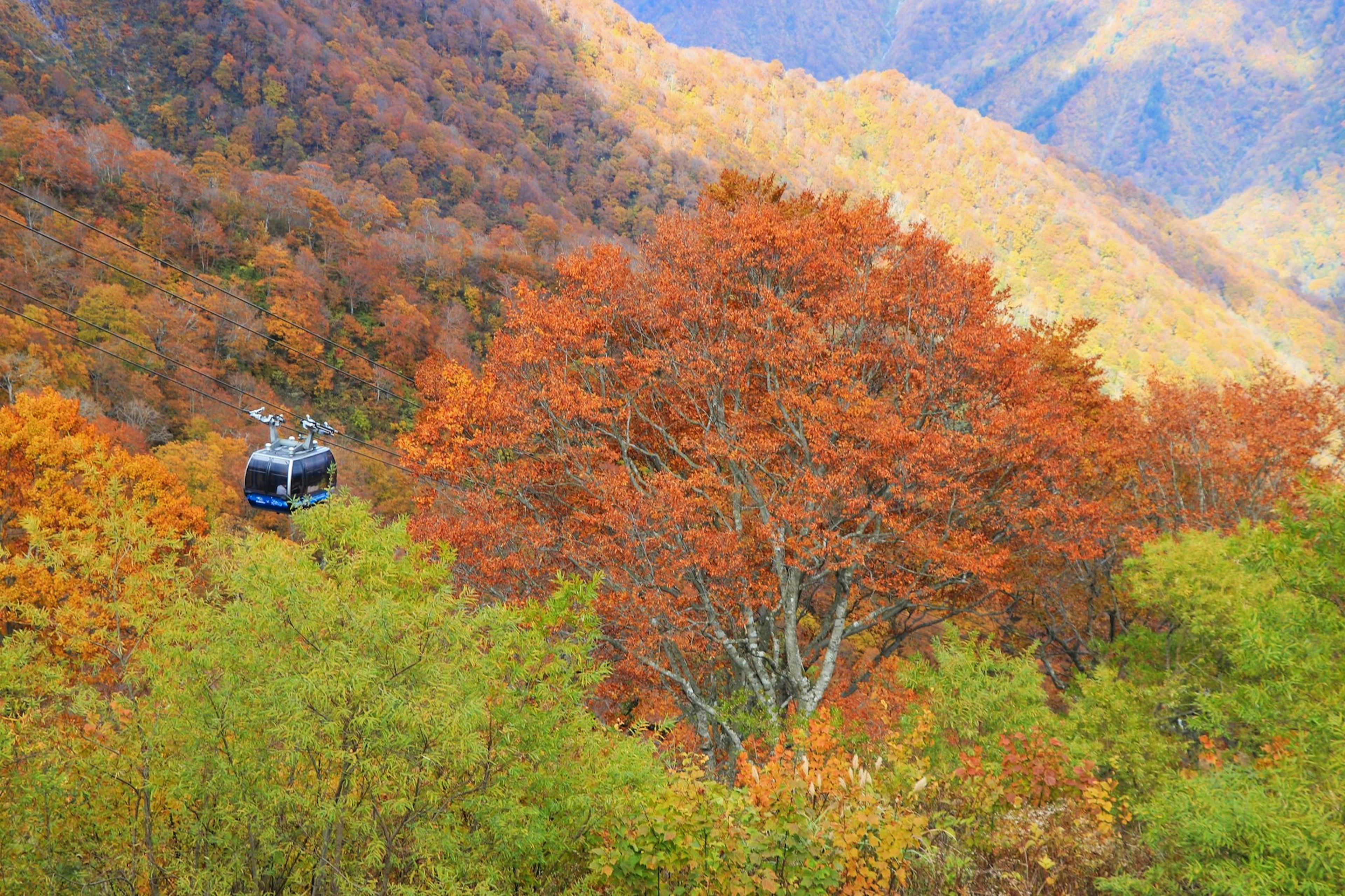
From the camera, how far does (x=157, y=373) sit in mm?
21391

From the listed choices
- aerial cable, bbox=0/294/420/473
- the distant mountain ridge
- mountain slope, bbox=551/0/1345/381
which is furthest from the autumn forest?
mountain slope, bbox=551/0/1345/381

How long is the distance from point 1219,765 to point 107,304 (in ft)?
145

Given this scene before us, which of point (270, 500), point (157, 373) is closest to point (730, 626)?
point (270, 500)

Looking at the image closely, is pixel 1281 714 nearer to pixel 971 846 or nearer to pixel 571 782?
pixel 971 846

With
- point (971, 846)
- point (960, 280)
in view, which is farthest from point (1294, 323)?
point (971, 846)

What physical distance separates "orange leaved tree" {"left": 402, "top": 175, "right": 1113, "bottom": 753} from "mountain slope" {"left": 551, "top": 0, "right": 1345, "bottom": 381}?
99.0m

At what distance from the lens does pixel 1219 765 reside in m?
6.36

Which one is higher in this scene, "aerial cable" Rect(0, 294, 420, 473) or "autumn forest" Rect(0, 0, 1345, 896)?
"autumn forest" Rect(0, 0, 1345, 896)

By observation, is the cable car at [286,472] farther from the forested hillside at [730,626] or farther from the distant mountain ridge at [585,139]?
the distant mountain ridge at [585,139]

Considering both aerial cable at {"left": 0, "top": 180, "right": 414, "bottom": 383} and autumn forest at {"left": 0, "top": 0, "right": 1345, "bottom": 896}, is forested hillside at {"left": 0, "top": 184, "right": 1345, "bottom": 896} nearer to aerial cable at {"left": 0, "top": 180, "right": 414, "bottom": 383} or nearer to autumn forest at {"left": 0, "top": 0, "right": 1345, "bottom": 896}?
autumn forest at {"left": 0, "top": 0, "right": 1345, "bottom": 896}

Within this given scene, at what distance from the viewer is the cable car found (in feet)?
40.0

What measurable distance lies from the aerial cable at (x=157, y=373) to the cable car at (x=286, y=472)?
214cm

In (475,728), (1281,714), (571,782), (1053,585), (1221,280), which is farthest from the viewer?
(1221,280)

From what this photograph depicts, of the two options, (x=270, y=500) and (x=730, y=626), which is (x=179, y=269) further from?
(x=730, y=626)
